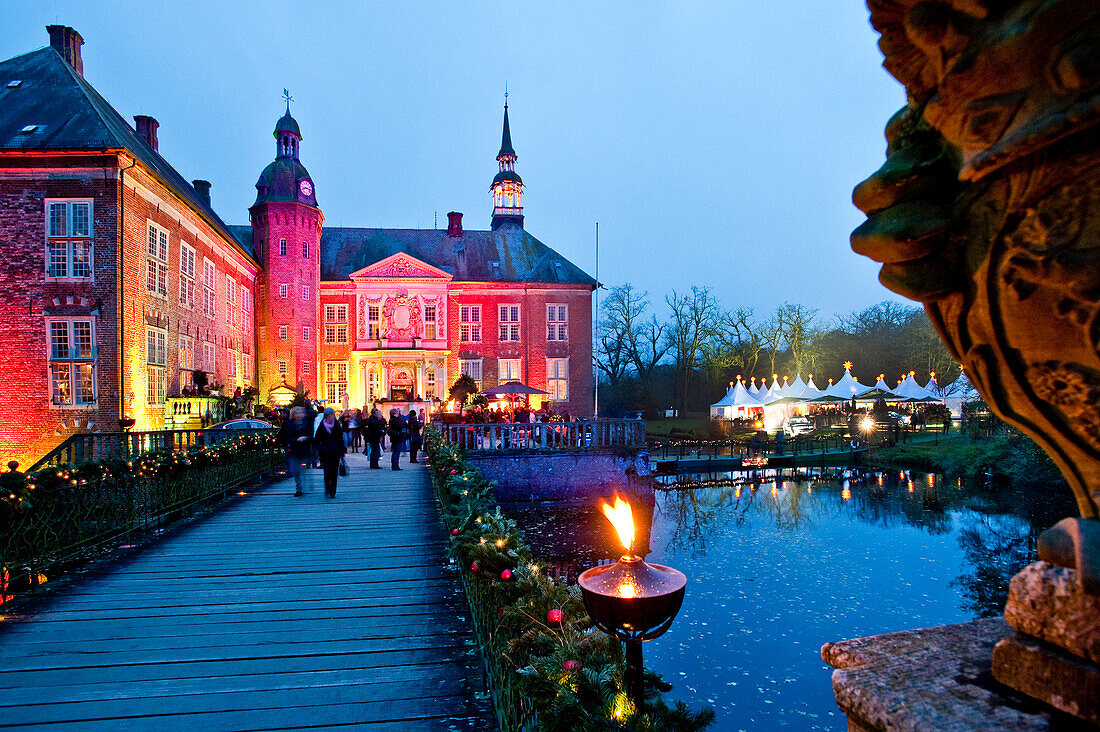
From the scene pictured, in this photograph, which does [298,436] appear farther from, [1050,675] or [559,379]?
[559,379]

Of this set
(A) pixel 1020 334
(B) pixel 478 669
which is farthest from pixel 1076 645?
(B) pixel 478 669

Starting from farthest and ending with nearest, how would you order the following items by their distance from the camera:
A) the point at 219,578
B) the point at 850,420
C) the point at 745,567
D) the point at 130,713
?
the point at 850,420 → the point at 745,567 → the point at 219,578 → the point at 130,713

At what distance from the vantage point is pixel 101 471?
8.66 metres

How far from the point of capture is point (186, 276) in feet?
82.5

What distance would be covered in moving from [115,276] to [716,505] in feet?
70.4

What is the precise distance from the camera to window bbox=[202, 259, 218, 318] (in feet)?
89.2

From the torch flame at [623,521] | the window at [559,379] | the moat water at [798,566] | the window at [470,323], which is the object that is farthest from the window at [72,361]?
the window at [559,379]

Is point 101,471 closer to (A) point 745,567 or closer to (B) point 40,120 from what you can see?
(A) point 745,567

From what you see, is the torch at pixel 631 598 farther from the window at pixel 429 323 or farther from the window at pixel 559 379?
the window at pixel 559 379

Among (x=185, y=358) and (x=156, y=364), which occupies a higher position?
(x=185, y=358)

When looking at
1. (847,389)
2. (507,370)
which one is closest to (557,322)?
(507,370)

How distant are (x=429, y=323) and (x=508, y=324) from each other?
5340 mm

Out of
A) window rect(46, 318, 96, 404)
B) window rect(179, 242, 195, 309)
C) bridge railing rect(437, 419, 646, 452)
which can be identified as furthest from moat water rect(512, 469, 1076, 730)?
window rect(179, 242, 195, 309)

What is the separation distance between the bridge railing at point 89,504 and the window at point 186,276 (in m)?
15.5
